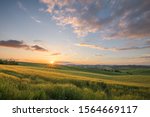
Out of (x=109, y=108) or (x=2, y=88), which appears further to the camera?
(x=2, y=88)

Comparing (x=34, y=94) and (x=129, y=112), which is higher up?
(x=34, y=94)

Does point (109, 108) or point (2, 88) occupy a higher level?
point (2, 88)

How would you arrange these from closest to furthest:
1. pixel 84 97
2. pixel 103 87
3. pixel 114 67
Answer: pixel 84 97 → pixel 103 87 → pixel 114 67

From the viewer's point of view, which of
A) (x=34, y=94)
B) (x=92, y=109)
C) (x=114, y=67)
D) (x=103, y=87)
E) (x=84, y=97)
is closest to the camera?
(x=92, y=109)

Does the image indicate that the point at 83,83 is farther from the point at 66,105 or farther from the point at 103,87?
the point at 66,105

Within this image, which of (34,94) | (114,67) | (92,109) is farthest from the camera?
(114,67)

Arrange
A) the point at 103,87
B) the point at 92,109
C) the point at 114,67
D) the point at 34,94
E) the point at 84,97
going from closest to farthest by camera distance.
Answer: the point at 92,109
the point at 34,94
the point at 84,97
the point at 103,87
the point at 114,67

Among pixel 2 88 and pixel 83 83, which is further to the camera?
pixel 83 83

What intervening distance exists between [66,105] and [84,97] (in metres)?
0.87

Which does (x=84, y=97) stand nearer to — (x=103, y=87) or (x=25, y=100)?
(x=25, y=100)

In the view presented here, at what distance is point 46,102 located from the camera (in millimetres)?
4414

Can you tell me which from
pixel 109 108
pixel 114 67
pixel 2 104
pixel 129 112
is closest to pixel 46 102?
pixel 2 104

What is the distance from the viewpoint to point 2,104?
14.2 feet

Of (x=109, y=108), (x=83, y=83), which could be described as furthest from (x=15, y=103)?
(x=83, y=83)
